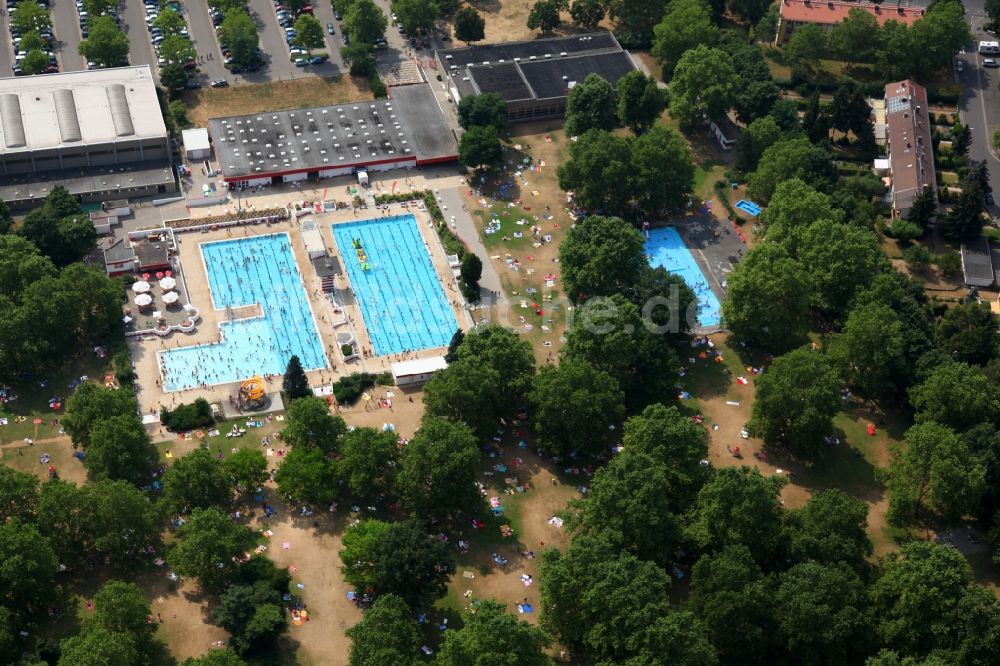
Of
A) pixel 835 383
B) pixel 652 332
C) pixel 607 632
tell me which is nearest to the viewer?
pixel 607 632

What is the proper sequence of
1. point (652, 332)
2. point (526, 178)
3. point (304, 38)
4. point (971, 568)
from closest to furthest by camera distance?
point (971, 568) → point (652, 332) → point (526, 178) → point (304, 38)

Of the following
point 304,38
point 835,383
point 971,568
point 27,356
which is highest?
point 304,38

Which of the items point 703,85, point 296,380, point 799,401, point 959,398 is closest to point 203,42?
point 703,85

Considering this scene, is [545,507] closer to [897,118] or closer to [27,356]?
[27,356]

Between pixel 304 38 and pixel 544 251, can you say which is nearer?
pixel 544 251

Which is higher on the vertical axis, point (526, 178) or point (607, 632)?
point (526, 178)

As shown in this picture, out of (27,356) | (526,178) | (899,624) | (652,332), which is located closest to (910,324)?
(652,332)
